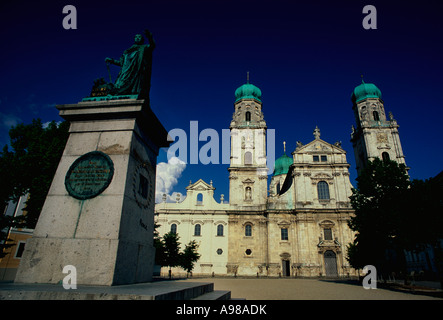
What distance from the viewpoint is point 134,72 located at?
6.46m

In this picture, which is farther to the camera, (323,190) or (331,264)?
(323,190)

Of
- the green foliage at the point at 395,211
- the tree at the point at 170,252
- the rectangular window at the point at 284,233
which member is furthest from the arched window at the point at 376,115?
the tree at the point at 170,252

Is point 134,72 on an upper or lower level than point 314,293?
upper

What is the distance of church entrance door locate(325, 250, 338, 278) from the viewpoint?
3181 centimetres

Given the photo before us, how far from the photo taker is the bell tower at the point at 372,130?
37.6 metres

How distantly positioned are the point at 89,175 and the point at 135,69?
2.99m

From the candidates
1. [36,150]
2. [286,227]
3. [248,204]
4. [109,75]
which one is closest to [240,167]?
[248,204]

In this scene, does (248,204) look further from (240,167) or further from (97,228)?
(97,228)

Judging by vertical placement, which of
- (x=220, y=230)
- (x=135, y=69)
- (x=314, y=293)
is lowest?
(x=314, y=293)

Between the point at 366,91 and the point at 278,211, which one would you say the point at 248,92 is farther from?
the point at 278,211

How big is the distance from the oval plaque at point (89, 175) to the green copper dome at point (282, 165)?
53346mm

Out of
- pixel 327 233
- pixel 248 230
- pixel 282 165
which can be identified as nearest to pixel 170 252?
pixel 248 230

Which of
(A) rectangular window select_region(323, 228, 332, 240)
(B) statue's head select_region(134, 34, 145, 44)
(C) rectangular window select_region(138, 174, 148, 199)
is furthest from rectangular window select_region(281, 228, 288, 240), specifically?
(B) statue's head select_region(134, 34, 145, 44)

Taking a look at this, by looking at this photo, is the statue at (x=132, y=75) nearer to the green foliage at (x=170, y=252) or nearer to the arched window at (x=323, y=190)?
the green foliage at (x=170, y=252)
